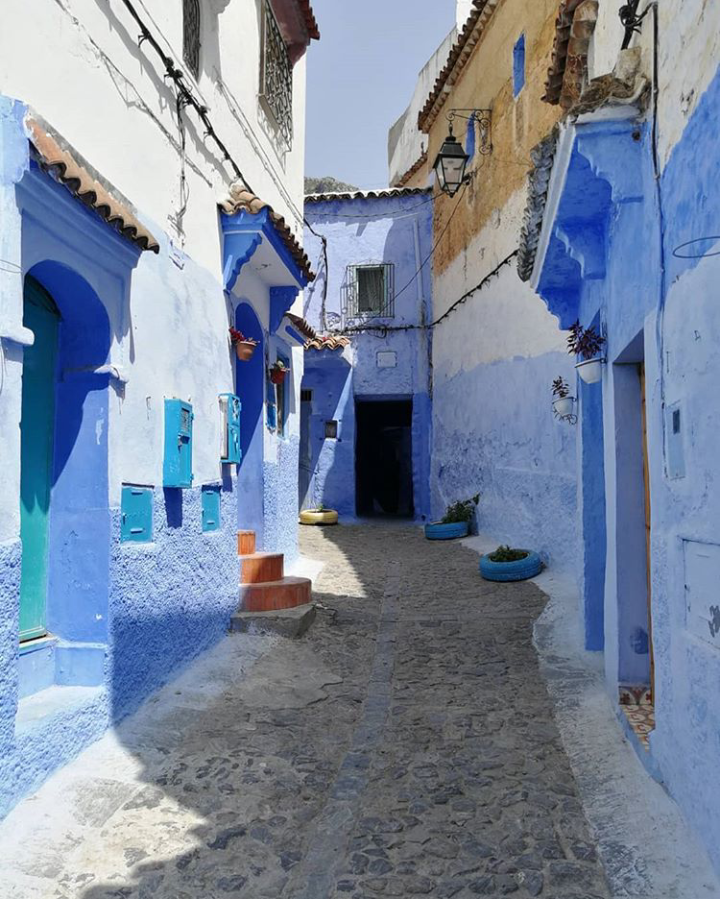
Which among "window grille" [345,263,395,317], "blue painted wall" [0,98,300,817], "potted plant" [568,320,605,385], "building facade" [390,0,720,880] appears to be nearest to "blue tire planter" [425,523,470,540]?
"building facade" [390,0,720,880]

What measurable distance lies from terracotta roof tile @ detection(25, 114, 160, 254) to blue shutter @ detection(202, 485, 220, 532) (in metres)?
2.24

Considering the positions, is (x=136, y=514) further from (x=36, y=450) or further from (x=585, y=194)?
(x=585, y=194)

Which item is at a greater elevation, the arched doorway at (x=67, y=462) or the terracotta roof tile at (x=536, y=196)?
the terracotta roof tile at (x=536, y=196)

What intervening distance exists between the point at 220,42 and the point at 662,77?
15.9 feet

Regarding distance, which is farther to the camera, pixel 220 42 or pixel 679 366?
pixel 220 42

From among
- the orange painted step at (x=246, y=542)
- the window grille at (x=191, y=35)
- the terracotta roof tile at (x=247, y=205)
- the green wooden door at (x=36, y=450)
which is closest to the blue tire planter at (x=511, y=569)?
the orange painted step at (x=246, y=542)

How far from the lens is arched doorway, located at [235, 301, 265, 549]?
8375 millimetres

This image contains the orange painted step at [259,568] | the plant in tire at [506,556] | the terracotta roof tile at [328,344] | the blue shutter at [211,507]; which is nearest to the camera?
the blue shutter at [211,507]

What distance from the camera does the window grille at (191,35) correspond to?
612 cm

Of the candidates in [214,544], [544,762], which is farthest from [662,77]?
[214,544]

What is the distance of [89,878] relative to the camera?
3.09 meters

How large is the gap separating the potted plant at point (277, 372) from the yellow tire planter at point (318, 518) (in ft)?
23.0

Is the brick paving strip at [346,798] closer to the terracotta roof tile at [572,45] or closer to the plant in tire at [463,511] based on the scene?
the terracotta roof tile at [572,45]

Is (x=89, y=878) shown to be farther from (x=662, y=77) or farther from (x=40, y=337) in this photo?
(x=662, y=77)
